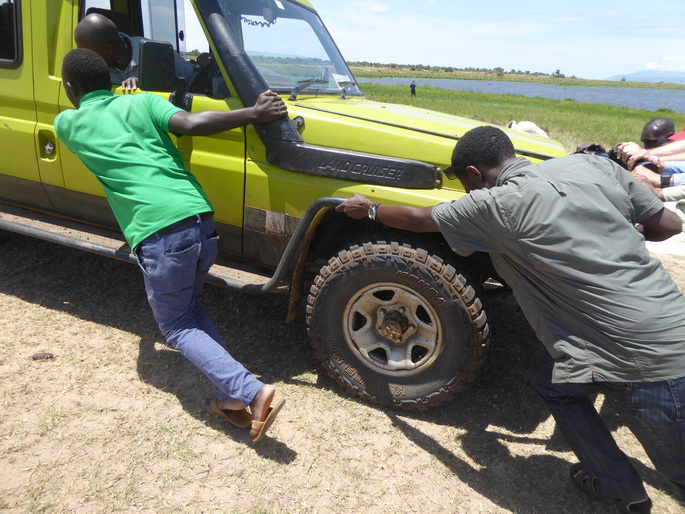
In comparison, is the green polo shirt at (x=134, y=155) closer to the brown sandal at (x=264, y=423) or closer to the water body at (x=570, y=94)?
the brown sandal at (x=264, y=423)

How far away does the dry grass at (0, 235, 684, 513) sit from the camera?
2.46 metres

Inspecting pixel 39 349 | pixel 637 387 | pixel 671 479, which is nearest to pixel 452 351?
pixel 637 387

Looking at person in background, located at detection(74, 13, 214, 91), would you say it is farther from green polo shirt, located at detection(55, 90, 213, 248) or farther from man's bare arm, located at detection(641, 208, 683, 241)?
man's bare arm, located at detection(641, 208, 683, 241)

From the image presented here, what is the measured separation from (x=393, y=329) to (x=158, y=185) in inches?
58.4

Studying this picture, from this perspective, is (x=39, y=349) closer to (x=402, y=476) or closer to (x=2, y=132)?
(x=2, y=132)

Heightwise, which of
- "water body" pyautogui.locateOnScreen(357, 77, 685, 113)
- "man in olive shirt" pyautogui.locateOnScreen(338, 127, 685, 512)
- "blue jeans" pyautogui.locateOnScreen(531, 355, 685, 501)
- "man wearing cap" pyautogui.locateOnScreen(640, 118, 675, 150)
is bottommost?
"blue jeans" pyautogui.locateOnScreen(531, 355, 685, 501)

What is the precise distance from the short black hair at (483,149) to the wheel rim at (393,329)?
0.75 m

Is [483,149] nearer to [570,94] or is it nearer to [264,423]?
[264,423]

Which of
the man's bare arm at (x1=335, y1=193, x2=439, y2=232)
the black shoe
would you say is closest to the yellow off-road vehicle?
the man's bare arm at (x1=335, y1=193, x2=439, y2=232)

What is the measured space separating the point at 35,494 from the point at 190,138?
203 centimetres

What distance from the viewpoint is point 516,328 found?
4.07 m

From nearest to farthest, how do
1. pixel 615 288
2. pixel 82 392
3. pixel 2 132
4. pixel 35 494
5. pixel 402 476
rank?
1. pixel 615 288
2. pixel 35 494
3. pixel 402 476
4. pixel 82 392
5. pixel 2 132

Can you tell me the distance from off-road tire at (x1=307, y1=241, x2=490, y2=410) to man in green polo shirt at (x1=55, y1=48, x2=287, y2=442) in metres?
0.55

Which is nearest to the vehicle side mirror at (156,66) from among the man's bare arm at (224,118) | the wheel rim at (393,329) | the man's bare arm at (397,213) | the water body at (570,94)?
the man's bare arm at (224,118)
